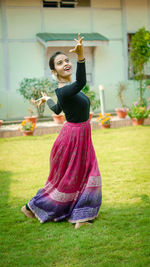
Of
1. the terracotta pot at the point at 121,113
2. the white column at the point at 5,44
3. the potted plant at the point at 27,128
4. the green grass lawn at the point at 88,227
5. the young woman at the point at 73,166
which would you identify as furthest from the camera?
the white column at the point at 5,44

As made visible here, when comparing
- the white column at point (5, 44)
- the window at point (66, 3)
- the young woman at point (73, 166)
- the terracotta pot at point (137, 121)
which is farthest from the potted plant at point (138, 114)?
the young woman at point (73, 166)

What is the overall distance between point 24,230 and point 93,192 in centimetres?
78

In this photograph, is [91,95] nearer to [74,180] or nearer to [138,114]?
[138,114]

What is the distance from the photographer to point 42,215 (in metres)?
3.55

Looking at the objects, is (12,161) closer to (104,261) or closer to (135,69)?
(104,261)

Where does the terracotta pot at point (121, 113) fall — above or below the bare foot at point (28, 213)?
above

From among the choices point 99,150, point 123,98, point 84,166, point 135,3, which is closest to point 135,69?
point 123,98

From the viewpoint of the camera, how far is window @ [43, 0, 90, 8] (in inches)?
548

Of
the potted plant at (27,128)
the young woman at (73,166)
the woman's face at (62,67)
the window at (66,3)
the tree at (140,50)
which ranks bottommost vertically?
the potted plant at (27,128)

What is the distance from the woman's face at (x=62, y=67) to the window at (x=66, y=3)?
11.5m

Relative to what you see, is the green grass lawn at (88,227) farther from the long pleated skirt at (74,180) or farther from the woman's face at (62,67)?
the woman's face at (62,67)

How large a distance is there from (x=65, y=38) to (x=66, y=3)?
1.98m

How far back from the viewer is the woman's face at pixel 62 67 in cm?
337

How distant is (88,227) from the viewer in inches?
130
